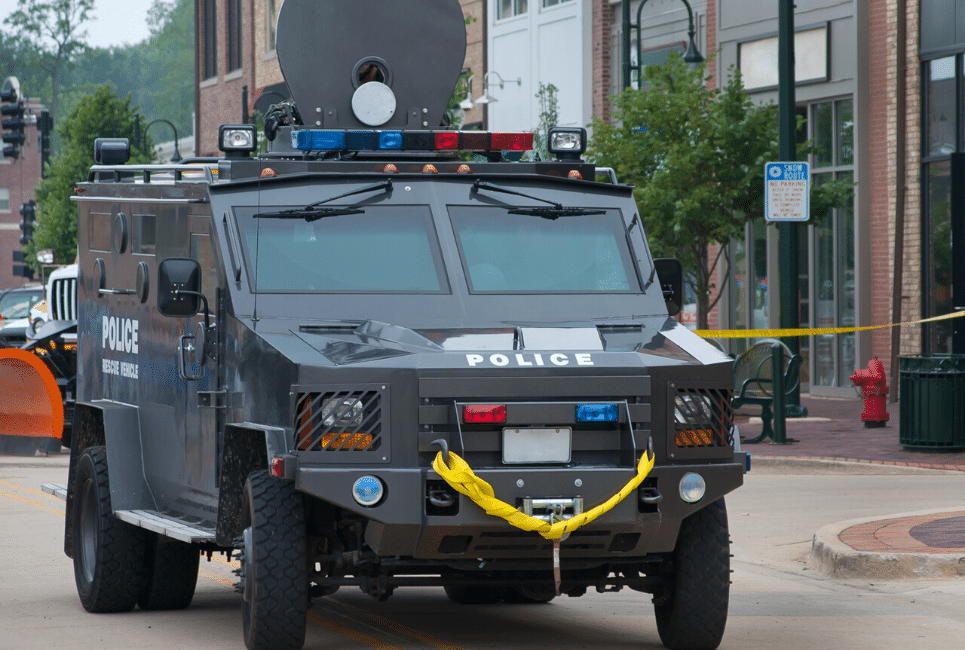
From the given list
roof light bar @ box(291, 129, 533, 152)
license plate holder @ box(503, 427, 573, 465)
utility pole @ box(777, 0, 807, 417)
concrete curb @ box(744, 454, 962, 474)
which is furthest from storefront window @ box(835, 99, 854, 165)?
license plate holder @ box(503, 427, 573, 465)

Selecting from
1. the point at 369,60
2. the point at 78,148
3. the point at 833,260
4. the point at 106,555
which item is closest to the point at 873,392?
the point at 833,260

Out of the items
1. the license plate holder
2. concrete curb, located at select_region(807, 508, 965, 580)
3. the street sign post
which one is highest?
the street sign post

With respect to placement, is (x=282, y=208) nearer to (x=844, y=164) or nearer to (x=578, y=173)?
(x=578, y=173)

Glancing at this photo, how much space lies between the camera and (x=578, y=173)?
9.11 metres

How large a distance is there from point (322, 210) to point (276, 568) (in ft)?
6.60

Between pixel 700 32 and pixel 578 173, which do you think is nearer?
pixel 578 173

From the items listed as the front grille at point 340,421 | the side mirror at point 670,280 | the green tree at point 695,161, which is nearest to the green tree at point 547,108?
the green tree at point 695,161

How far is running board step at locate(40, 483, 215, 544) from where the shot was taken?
8234 mm

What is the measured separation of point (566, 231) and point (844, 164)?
736 inches

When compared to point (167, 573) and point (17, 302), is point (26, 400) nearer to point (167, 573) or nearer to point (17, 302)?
point (167, 573)

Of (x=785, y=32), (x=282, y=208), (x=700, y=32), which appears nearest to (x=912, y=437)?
(x=785, y=32)

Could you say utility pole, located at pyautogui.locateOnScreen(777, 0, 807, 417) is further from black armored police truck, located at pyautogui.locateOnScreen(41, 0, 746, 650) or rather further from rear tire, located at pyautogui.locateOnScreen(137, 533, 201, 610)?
rear tire, located at pyautogui.locateOnScreen(137, 533, 201, 610)

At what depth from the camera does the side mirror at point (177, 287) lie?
27.0 ft

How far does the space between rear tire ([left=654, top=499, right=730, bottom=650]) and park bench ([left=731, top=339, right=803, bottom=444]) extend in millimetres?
10325
